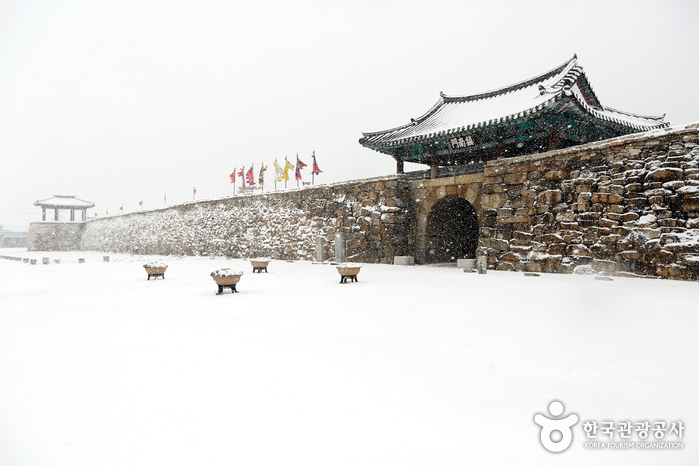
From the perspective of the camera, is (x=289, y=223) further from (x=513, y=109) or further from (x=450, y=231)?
(x=513, y=109)

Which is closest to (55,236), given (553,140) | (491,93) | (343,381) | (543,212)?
(491,93)

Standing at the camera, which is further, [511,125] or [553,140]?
[511,125]

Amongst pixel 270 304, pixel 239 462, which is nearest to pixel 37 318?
pixel 270 304

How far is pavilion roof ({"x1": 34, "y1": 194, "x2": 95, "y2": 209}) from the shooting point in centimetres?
3556

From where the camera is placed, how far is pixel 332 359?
3.09 m

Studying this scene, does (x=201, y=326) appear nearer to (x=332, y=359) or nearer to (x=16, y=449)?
(x=332, y=359)

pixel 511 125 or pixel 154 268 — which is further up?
pixel 511 125

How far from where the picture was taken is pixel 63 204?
36375 mm

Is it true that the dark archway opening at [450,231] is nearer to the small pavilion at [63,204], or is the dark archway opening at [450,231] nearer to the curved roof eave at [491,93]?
the curved roof eave at [491,93]

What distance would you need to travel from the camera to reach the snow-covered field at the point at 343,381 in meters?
1.89

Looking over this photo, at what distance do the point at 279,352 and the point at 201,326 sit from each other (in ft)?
4.98

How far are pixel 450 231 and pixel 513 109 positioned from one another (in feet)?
16.8

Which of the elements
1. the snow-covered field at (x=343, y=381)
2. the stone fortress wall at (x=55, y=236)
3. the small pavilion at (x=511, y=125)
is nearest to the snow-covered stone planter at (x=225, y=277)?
the snow-covered field at (x=343, y=381)

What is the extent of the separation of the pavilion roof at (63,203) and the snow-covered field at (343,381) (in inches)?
1551
